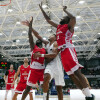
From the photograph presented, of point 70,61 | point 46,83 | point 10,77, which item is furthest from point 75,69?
point 10,77

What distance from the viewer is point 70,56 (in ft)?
10.5

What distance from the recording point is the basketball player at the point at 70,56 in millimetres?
3063

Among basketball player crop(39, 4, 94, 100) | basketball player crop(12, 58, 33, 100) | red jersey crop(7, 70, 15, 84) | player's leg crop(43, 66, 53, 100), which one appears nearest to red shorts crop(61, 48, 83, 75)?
basketball player crop(39, 4, 94, 100)

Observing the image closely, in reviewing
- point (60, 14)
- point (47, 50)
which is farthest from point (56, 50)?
point (60, 14)

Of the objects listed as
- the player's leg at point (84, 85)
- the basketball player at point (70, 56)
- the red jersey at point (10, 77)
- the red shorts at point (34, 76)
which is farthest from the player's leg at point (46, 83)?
the red jersey at point (10, 77)

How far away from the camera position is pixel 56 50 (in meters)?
3.87

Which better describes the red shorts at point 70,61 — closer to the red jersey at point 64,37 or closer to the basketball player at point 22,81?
the red jersey at point 64,37

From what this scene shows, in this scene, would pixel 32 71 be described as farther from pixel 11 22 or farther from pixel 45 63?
pixel 11 22

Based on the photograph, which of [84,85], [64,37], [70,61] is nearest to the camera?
[84,85]

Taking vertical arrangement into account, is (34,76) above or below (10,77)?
below

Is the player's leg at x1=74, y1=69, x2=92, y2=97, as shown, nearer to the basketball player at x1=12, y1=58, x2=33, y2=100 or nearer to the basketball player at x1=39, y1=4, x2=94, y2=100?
the basketball player at x1=39, y1=4, x2=94, y2=100

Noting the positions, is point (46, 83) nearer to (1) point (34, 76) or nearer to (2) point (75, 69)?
(1) point (34, 76)

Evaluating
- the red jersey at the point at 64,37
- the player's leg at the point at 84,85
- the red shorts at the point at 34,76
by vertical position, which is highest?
the red jersey at the point at 64,37

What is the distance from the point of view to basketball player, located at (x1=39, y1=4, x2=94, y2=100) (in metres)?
3.06
